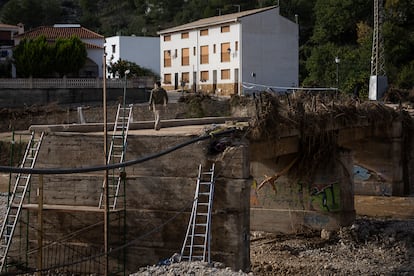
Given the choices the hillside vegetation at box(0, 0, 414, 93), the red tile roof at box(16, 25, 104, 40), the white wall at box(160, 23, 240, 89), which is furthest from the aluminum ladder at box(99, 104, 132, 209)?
the red tile roof at box(16, 25, 104, 40)

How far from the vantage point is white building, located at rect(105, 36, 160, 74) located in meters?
73.4

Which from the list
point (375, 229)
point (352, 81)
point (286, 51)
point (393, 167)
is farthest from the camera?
point (286, 51)

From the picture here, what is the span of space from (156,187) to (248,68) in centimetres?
4695

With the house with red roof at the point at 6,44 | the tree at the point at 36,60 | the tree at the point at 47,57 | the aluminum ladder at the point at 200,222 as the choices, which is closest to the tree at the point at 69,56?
the tree at the point at 47,57

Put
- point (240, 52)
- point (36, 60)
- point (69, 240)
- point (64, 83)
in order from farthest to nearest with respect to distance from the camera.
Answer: point (240, 52) < point (36, 60) < point (64, 83) < point (69, 240)

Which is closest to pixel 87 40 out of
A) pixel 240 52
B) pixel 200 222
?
pixel 240 52

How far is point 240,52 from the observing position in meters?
62.9

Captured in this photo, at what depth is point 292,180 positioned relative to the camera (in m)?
26.7

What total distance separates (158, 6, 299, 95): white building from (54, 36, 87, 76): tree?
13.0 metres

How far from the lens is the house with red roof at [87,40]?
63.6m

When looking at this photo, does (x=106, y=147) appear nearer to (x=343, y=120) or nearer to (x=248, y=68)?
(x=343, y=120)

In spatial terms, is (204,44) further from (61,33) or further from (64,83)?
(64,83)

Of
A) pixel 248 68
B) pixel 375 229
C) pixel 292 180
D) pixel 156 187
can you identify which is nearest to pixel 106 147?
pixel 156 187

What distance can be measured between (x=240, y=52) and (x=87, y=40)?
1414 cm
